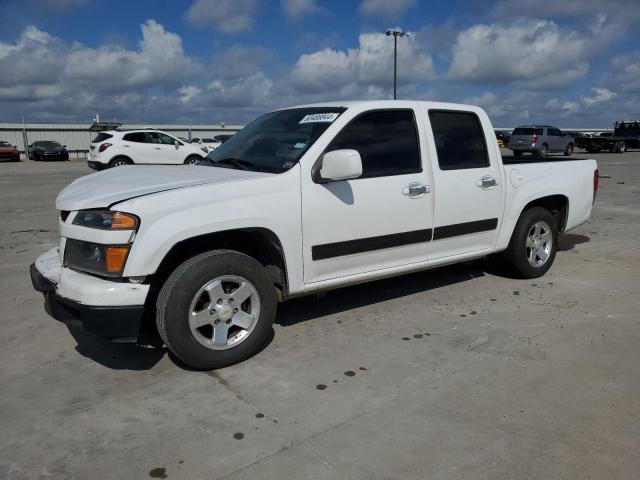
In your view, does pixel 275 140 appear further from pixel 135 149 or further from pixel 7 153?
pixel 7 153

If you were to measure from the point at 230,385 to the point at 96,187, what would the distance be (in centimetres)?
158

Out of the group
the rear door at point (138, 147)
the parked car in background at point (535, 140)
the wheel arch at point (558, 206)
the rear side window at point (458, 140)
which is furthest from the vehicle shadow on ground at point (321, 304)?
the parked car in background at point (535, 140)

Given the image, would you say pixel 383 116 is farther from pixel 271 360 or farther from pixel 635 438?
pixel 635 438

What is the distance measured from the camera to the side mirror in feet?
11.8

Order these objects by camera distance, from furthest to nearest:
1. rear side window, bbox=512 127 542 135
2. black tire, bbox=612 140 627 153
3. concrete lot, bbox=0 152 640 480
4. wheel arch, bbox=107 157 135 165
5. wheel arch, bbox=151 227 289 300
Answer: black tire, bbox=612 140 627 153 < rear side window, bbox=512 127 542 135 < wheel arch, bbox=107 157 135 165 < wheel arch, bbox=151 227 289 300 < concrete lot, bbox=0 152 640 480

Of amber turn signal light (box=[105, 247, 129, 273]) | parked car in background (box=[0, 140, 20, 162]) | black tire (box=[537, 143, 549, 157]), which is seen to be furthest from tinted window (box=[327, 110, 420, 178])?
parked car in background (box=[0, 140, 20, 162])

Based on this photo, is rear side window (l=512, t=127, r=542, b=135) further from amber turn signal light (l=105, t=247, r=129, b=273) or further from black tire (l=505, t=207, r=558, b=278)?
amber turn signal light (l=105, t=247, r=129, b=273)

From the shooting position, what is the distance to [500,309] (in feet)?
15.4

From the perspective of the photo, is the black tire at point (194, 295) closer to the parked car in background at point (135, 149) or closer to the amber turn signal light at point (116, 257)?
the amber turn signal light at point (116, 257)

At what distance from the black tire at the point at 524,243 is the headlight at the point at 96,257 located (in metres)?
3.71

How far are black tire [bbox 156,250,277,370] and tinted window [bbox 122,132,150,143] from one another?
56.3 ft

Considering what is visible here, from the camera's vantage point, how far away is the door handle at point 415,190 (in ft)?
14.0

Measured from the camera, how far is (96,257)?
327 cm

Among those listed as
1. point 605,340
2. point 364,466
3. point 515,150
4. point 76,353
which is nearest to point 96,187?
point 76,353
